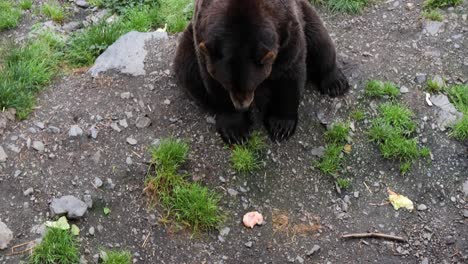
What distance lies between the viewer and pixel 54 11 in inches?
276

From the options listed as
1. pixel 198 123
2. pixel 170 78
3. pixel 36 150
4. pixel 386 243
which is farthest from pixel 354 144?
pixel 36 150

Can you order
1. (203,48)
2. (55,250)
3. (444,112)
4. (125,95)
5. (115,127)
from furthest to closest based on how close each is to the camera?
1. (444,112)
2. (125,95)
3. (115,127)
4. (55,250)
5. (203,48)

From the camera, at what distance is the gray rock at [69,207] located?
201 inches

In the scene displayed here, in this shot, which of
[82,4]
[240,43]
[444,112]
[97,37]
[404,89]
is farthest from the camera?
[82,4]

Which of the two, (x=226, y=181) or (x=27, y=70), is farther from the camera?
(x=27, y=70)

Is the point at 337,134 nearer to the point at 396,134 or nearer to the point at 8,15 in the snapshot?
the point at 396,134

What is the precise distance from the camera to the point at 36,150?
550 cm

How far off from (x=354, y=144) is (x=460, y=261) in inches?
51.4

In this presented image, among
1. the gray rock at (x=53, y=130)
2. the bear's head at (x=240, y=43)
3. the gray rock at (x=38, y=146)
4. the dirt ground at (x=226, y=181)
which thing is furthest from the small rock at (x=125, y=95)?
the bear's head at (x=240, y=43)

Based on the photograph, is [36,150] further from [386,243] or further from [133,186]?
[386,243]

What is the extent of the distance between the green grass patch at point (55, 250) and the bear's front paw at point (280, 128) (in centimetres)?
188

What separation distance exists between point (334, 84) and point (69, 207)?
254 centimetres

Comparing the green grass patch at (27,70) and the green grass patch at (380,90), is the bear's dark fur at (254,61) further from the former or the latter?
the green grass patch at (27,70)

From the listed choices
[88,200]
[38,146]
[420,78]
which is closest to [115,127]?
[38,146]
